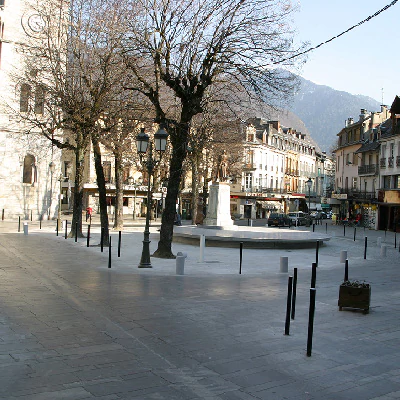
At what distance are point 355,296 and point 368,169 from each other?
5260 centimetres

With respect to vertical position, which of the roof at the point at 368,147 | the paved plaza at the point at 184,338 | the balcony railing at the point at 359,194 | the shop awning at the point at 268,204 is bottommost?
the paved plaza at the point at 184,338

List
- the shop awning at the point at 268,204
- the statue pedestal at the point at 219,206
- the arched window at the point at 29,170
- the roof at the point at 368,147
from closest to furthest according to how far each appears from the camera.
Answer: the statue pedestal at the point at 219,206 → the arched window at the point at 29,170 → the roof at the point at 368,147 → the shop awning at the point at 268,204

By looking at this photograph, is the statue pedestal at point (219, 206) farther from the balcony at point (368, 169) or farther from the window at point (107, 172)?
the window at point (107, 172)

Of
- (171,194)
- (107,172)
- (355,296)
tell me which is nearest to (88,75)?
(171,194)

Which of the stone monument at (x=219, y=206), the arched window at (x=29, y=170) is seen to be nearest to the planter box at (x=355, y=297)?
the stone monument at (x=219, y=206)

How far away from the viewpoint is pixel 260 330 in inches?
344

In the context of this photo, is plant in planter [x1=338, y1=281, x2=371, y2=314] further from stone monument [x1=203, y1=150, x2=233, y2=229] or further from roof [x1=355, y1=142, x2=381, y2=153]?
roof [x1=355, y1=142, x2=381, y2=153]

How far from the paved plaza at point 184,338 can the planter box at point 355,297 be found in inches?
8.4

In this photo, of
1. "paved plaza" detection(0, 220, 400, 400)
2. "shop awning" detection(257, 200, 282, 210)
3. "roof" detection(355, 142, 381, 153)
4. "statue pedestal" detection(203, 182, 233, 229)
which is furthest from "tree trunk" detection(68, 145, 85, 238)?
"shop awning" detection(257, 200, 282, 210)

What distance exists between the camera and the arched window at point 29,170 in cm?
4419

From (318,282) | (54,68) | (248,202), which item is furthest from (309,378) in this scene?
(248,202)

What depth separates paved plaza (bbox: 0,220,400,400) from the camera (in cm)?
602

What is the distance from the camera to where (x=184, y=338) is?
8117mm

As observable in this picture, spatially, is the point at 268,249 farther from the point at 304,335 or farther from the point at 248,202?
the point at 248,202
